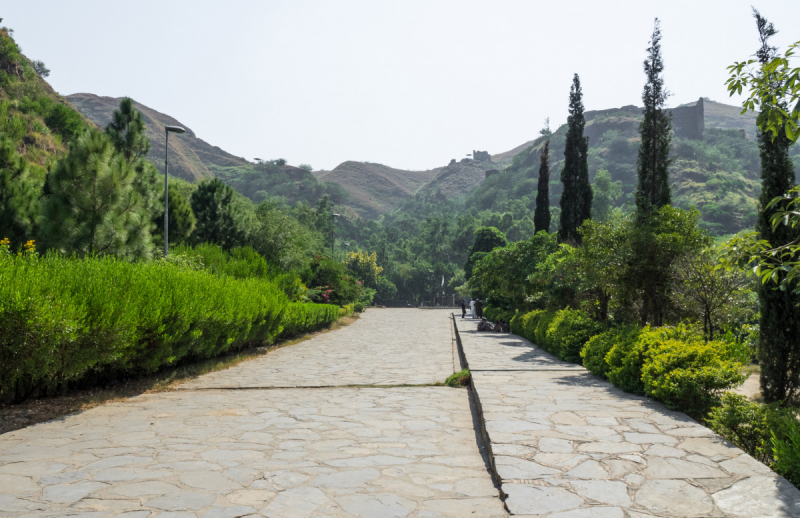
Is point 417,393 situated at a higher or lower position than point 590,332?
lower

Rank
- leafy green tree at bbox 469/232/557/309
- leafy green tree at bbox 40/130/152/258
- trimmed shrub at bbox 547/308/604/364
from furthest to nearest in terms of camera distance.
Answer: leafy green tree at bbox 469/232/557/309 → leafy green tree at bbox 40/130/152/258 → trimmed shrub at bbox 547/308/604/364

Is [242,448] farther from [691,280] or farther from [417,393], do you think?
[691,280]

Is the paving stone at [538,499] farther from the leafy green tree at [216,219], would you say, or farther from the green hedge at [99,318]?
the leafy green tree at [216,219]

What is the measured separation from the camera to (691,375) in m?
6.16

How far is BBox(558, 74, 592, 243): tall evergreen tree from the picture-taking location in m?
21.9

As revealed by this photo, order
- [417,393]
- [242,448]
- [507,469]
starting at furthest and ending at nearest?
[417,393], [242,448], [507,469]

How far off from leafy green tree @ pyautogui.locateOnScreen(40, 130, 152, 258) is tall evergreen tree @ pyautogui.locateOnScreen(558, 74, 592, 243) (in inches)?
605

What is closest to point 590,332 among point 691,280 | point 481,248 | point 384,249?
point 691,280

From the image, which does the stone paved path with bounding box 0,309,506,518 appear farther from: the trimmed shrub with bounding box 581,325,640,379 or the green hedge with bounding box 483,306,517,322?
the green hedge with bounding box 483,306,517,322

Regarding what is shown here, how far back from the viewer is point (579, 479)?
4.09 m

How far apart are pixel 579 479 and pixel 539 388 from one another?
4.02 metres

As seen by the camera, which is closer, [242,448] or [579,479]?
[579,479]

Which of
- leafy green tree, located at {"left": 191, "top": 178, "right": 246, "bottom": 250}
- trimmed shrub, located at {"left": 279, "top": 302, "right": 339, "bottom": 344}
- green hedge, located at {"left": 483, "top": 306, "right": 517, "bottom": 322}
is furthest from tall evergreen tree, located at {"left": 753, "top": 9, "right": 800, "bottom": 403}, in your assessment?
leafy green tree, located at {"left": 191, "top": 178, "right": 246, "bottom": 250}

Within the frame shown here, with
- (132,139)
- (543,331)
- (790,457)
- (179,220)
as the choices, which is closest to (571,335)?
(543,331)
